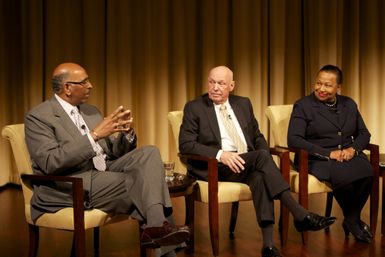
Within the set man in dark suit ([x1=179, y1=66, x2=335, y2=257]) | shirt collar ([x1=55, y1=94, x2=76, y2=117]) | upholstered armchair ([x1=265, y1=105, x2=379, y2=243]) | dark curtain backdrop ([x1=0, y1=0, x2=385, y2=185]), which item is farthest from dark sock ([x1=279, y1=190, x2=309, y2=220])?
dark curtain backdrop ([x1=0, y1=0, x2=385, y2=185])

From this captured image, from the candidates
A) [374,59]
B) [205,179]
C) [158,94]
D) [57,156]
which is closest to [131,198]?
[57,156]

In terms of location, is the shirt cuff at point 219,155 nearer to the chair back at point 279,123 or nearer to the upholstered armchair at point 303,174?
the upholstered armchair at point 303,174

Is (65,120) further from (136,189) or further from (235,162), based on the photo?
(235,162)

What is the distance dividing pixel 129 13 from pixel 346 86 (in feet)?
7.60

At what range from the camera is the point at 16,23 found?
21.0 ft

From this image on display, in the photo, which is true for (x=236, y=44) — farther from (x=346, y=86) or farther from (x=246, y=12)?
(x=346, y=86)

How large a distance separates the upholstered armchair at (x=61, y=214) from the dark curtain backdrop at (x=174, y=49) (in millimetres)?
2653

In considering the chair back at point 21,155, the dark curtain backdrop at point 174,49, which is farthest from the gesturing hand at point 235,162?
the dark curtain backdrop at point 174,49

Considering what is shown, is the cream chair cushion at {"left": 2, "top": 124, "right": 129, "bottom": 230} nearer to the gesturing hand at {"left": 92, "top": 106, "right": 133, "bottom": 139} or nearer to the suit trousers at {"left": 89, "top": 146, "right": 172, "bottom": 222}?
the suit trousers at {"left": 89, "top": 146, "right": 172, "bottom": 222}

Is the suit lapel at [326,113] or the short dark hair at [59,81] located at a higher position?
the short dark hair at [59,81]

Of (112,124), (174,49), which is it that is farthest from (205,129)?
(174,49)

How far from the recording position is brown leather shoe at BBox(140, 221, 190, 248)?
11.6 ft

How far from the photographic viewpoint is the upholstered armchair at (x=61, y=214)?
355 centimetres

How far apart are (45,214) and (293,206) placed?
1.49 meters
